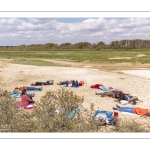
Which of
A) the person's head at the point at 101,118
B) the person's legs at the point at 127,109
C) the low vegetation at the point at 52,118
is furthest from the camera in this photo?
the person's legs at the point at 127,109

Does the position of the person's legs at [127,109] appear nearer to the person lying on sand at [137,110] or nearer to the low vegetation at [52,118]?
the person lying on sand at [137,110]

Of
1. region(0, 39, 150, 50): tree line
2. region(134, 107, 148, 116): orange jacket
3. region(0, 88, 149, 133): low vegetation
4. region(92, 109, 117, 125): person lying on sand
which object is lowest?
region(134, 107, 148, 116): orange jacket

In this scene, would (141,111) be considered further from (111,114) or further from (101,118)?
(101,118)

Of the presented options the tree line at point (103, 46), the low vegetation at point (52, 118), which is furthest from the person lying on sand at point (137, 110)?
the tree line at point (103, 46)

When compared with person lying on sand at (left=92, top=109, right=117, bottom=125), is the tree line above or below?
above

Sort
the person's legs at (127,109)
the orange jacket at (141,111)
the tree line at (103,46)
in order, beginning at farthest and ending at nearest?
the tree line at (103,46)
the person's legs at (127,109)
the orange jacket at (141,111)

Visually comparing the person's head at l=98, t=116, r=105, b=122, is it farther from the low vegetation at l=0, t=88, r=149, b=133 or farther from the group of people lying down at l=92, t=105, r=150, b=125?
the low vegetation at l=0, t=88, r=149, b=133

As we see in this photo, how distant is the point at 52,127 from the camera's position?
6.54 meters

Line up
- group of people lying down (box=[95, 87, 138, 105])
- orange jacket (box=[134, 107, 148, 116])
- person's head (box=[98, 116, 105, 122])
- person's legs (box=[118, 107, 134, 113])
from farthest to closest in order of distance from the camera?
1. group of people lying down (box=[95, 87, 138, 105])
2. person's legs (box=[118, 107, 134, 113])
3. orange jacket (box=[134, 107, 148, 116])
4. person's head (box=[98, 116, 105, 122])

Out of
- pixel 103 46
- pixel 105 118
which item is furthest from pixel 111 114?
pixel 103 46

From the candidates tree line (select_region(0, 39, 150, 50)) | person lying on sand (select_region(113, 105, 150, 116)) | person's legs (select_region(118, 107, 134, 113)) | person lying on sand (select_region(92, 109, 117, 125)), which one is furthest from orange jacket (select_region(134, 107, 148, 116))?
tree line (select_region(0, 39, 150, 50))

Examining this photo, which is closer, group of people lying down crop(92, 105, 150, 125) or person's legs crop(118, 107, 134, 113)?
group of people lying down crop(92, 105, 150, 125)
